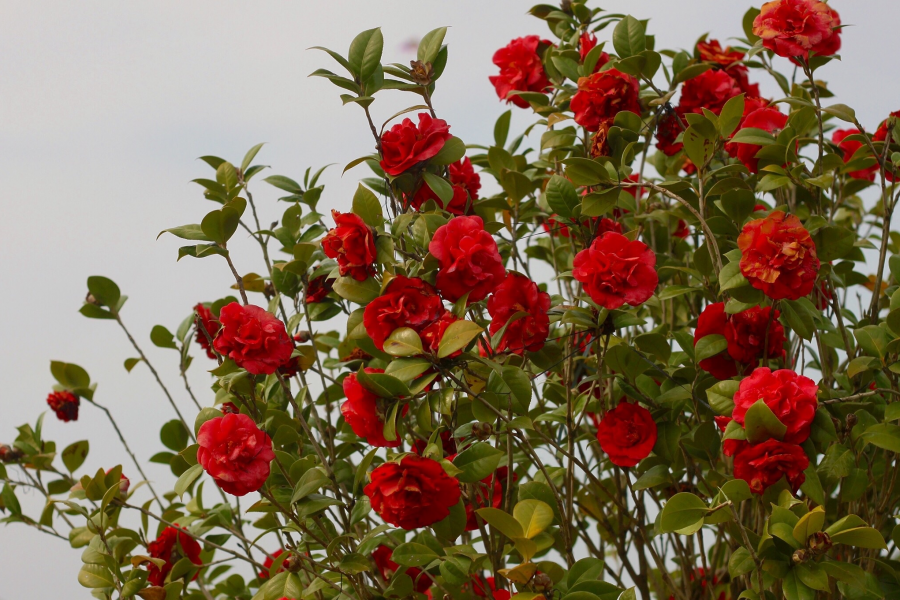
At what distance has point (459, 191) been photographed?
113cm

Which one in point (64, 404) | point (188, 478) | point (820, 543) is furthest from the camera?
point (64, 404)

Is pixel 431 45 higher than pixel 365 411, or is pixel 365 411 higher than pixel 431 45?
pixel 431 45

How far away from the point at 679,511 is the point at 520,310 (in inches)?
11.1

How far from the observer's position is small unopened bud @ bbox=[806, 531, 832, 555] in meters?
0.85

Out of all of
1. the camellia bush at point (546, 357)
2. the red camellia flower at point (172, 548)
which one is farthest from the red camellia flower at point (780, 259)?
the red camellia flower at point (172, 548)

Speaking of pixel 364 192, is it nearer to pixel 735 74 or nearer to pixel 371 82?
pixel 371 82

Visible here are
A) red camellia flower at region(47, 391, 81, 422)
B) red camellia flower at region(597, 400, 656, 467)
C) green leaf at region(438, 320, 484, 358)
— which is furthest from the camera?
red camellia flower at region(47, 391, 81, 422)

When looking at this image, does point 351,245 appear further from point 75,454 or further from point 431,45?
point 75,454

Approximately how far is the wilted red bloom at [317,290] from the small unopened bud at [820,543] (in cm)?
70

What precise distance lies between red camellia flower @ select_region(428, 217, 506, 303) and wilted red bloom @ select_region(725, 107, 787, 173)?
498 millimetres

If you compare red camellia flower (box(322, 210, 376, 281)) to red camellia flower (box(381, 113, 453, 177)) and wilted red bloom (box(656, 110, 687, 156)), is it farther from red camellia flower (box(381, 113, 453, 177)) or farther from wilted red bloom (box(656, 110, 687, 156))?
wilted red bloom (box(656, 110, 687, 156))

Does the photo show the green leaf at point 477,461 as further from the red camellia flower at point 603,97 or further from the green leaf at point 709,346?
the red camellia flower at point 603,97

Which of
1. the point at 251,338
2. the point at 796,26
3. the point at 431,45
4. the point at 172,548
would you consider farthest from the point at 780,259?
the point at 172,548

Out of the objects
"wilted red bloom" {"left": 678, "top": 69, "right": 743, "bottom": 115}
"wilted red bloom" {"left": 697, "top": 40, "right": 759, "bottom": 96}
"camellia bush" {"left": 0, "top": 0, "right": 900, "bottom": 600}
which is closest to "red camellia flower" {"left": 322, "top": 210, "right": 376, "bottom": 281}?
"camellia bush" {"left": 0, "top": 0, "right": 900, "bottom": 600}
